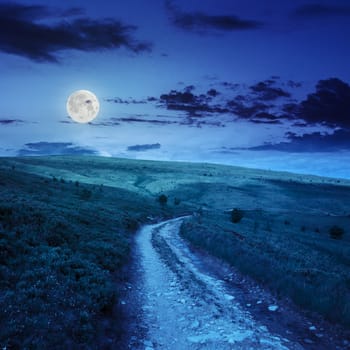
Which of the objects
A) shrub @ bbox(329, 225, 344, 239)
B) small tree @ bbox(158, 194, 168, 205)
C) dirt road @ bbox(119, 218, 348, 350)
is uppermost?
dirt road @ bbox(119, 218, 348, 350)

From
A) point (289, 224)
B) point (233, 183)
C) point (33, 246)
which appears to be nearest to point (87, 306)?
point (33, 246)

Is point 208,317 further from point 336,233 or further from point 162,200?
point 162,200

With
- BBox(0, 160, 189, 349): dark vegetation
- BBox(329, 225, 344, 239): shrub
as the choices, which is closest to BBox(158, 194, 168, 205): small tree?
BBox(329, 225, 344, 239): shrub

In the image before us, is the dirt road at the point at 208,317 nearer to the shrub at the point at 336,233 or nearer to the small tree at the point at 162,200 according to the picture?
the shrub at the point at 336,233

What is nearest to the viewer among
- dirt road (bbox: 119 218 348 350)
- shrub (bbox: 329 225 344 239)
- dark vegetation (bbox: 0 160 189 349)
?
dark vegetation (bbox: 0 160 189 349)

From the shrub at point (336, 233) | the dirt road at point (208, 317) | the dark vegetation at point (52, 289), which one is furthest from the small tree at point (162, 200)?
the dirt road at point (208, 317)

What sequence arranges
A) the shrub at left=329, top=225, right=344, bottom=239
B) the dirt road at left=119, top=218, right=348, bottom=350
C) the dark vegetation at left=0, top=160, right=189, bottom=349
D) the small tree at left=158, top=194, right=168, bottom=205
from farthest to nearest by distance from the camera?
the small tree at left=158, top=194, right=168, bottom=205 < the shrub at left=329, top=225, right=344, bottom=239 < the dirt road at left=119, top=218, right=348, bottom=350 < the dark vegetation at left=0, top=160, right=189, bottom=349

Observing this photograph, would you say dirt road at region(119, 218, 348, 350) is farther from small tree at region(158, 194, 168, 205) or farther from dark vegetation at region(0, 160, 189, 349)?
small tree at region(158, 194, 168, 205)

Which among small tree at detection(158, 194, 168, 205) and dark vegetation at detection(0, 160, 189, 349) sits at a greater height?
dark vegetation at detection(0, 160, 189, 349)

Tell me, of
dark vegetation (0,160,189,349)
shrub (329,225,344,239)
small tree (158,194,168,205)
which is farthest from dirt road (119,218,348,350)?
small tree (158,194,168,205)

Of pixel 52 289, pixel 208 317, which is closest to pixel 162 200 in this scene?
pixel 208 317

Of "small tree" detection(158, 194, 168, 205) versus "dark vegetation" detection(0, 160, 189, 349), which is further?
"small tree" detection(158, 194, 168, 205)

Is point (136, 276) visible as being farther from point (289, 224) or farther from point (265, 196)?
point (265, 196)

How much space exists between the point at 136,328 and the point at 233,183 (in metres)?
129
